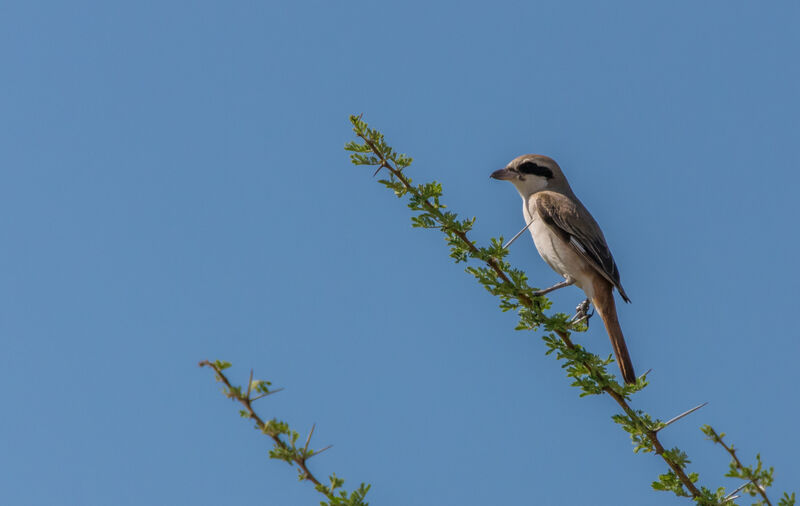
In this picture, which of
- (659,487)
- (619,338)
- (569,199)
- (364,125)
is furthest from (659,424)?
(569,199)

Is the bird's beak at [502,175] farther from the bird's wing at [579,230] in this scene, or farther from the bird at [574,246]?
the bird's wing at [579,230]

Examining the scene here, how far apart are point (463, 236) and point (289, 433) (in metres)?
→ 1.84

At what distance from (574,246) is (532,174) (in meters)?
1.11

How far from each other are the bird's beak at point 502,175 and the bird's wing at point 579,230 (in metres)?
0.36

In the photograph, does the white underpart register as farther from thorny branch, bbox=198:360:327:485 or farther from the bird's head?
thorny branch, bbox=198:360:327:485

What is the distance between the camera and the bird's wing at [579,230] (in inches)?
276

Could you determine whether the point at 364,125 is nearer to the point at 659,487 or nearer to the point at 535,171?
the point at 659,487

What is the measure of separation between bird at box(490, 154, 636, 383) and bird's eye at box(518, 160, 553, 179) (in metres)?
0.09

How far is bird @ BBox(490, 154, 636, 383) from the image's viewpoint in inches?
271

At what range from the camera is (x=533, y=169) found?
314 inches

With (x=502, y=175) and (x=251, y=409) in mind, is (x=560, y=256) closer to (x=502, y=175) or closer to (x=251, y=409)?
(x=502, y=175)

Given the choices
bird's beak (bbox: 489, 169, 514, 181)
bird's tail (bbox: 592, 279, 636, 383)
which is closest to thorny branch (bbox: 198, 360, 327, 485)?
bird's tail (bbox: 592, 279, 636, 383)

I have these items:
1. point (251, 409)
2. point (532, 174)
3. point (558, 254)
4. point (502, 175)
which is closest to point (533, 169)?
point (532, 174)

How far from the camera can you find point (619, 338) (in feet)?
21.2
